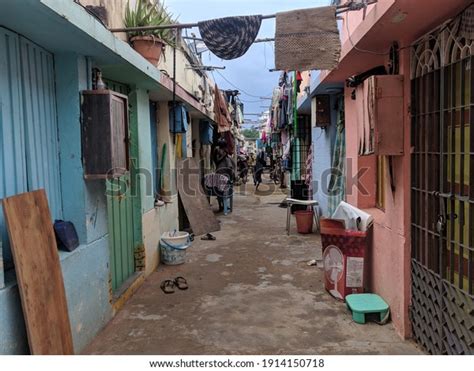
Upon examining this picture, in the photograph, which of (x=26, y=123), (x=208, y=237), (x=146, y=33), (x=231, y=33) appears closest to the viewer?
(x=26, y=123)

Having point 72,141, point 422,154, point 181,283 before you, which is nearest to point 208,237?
point 181,283

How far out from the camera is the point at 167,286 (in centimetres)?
535

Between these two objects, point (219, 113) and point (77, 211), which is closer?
point (77, 211)

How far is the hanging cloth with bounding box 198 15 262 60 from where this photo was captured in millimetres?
3475

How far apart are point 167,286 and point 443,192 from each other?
349cm

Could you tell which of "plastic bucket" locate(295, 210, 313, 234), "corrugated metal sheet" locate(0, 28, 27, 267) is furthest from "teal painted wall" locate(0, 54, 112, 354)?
"plastic bucket" locate(295, 210, 313, 234)

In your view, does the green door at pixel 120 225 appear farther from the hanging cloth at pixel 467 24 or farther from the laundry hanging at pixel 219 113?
the laundry hanging at pixel 219 113

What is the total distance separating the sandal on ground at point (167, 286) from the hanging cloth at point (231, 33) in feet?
9.89

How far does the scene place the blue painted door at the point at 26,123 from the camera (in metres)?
2.86

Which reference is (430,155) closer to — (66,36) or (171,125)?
(66,36)

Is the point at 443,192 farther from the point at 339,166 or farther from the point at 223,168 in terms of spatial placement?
the point at 223,168

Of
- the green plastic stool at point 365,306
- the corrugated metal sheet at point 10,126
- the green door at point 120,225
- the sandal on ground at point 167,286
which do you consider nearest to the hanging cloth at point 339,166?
the green plastic stool at point 365,306

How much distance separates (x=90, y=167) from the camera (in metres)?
3.77

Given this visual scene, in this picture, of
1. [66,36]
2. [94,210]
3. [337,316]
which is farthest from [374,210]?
→ [66,36]
